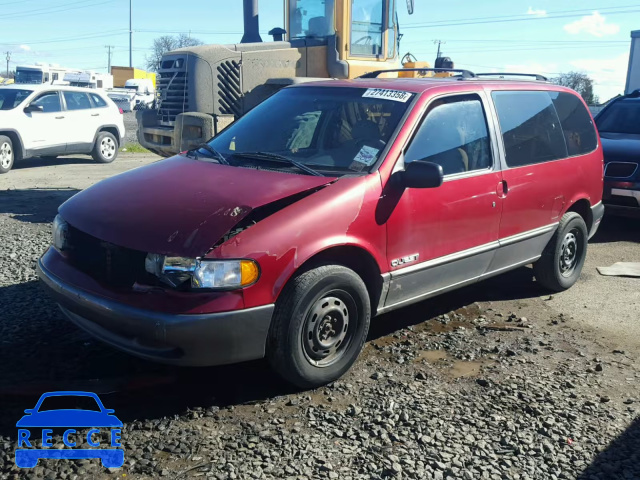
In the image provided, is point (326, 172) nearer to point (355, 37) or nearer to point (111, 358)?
point (111, 358)

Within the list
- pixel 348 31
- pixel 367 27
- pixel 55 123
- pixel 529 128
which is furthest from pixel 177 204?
pixel 55 123

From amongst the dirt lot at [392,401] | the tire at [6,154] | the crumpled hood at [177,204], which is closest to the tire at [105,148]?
the tire at [6,154]

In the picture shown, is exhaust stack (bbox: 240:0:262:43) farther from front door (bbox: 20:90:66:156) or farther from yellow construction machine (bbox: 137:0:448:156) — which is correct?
front door (bbox: 20:90:66:156)

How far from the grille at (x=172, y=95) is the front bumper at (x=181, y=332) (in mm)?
6070

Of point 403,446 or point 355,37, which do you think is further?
point 355,37

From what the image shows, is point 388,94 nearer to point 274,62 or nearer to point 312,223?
point 312,223

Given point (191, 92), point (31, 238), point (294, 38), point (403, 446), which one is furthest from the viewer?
point (294, 38)

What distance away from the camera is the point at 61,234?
4.04 m

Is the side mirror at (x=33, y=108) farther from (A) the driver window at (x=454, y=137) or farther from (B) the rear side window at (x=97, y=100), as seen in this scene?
(A) the driver window at (x=454, y=137)

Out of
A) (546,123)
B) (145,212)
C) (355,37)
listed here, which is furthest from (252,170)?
(355,37)

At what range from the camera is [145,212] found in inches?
146

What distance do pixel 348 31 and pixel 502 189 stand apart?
211 inches

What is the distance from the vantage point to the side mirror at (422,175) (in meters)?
4.05

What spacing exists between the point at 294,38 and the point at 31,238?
5.06 m
